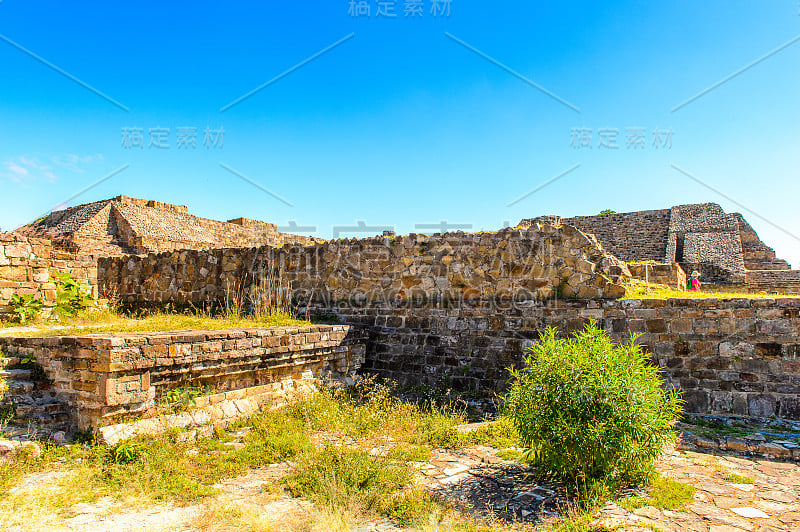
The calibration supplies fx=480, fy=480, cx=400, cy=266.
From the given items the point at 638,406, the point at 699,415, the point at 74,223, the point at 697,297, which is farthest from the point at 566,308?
the point at 74,223

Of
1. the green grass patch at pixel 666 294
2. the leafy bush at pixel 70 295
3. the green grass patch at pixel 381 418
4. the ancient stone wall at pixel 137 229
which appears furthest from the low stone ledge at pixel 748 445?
the ancient stone wall at pixel 137 229

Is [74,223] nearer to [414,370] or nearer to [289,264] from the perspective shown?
[289,264]

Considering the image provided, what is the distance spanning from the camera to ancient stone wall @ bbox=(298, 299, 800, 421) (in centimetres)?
634

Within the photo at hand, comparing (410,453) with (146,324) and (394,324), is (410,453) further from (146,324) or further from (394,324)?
(146,324)

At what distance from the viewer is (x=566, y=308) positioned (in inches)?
303

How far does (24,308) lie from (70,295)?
984 mm

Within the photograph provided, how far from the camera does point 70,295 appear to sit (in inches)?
362

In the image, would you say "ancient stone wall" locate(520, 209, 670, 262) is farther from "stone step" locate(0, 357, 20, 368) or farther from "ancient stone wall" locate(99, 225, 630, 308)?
"stone step" locate(0, 357, 20, 368)

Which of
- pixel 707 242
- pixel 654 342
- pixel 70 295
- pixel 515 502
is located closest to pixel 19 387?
pixel 70 295

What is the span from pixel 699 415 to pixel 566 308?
228cm

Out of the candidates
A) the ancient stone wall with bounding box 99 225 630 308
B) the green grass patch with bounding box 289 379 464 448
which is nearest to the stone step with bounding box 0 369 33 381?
the green grass patch with bounding box 289 379 464 448

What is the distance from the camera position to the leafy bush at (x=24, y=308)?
26.6 feet

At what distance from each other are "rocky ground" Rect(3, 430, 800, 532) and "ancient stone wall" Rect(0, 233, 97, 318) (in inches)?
219

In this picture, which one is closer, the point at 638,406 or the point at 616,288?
the point at 638,406
